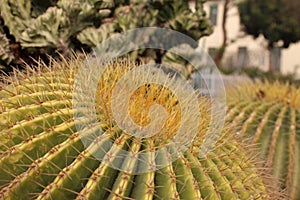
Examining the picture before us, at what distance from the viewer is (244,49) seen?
16.4 meters

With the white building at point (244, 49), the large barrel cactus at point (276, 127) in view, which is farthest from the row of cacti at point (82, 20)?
the white building at point (244, 49)

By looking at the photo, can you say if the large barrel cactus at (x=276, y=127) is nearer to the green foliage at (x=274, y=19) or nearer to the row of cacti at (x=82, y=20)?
the row of cacti at (x=82, y=20)

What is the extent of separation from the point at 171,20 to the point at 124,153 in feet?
5.87

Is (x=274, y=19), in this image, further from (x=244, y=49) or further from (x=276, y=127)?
(x=276, y=127)

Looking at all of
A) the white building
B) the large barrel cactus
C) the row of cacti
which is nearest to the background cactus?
the row of cacti

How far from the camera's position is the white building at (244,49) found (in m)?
16.0

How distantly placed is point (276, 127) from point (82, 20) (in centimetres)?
143

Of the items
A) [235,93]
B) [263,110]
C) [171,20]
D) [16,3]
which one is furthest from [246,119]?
[16,3]

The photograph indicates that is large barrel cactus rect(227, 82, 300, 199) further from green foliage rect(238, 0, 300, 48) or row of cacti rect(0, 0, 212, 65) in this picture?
green foliage rect(238, 0, 300, 48)

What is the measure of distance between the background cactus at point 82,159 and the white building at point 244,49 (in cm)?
1365

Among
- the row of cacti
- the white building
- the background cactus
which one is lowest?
the white building

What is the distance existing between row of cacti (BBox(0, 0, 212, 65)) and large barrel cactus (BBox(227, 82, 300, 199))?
613 mm

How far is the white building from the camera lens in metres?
16.0

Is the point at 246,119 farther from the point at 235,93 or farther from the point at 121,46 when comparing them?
the point at 121,46
